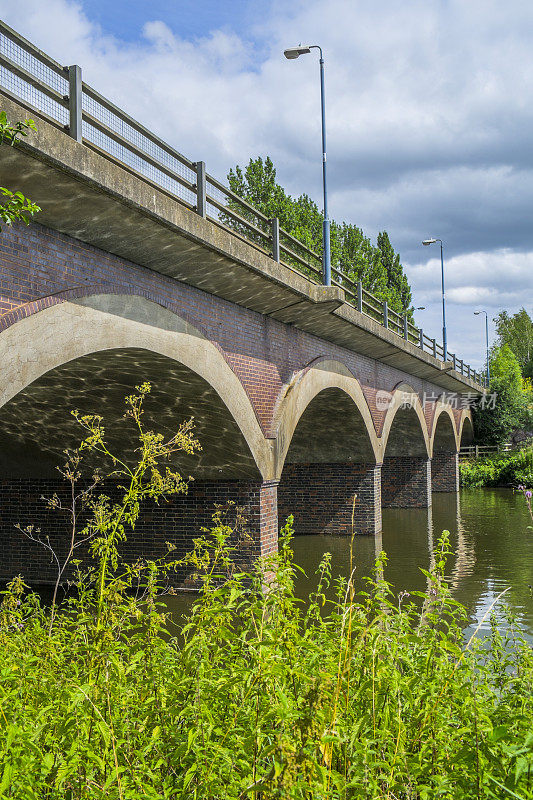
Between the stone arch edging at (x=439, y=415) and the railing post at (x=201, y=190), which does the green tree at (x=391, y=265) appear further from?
the railing post at (x=201, y=190)

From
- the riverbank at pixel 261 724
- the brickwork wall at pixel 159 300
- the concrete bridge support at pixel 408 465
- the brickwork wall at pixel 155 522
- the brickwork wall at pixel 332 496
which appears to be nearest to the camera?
the riverbank at pixel 261 724

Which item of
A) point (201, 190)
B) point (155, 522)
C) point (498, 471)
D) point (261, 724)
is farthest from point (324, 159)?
point (498, 471)

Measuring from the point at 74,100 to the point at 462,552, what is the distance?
11482 millimetres

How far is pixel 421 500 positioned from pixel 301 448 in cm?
738

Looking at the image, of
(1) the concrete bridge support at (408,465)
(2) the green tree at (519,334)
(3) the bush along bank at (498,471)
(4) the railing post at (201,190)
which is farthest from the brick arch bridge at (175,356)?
(2) the green tree at (519,334)

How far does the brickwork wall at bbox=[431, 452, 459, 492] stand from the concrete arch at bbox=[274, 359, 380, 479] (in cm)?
1433

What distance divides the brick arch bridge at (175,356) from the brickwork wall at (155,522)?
31mm

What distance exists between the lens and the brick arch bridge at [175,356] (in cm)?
577

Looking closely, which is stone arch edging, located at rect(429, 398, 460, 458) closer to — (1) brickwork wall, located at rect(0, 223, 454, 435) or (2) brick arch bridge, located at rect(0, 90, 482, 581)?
(2) brick arch bridge, located at rect(0, 90, 482, 581)

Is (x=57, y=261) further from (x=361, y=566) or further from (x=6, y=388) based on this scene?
(x=361, y=566)

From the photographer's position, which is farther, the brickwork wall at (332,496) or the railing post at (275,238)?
the brickwork wall at (332,496)

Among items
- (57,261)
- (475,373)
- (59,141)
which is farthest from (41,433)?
(475,373)

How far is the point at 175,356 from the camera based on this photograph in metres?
7.99

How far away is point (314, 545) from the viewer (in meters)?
15.5
